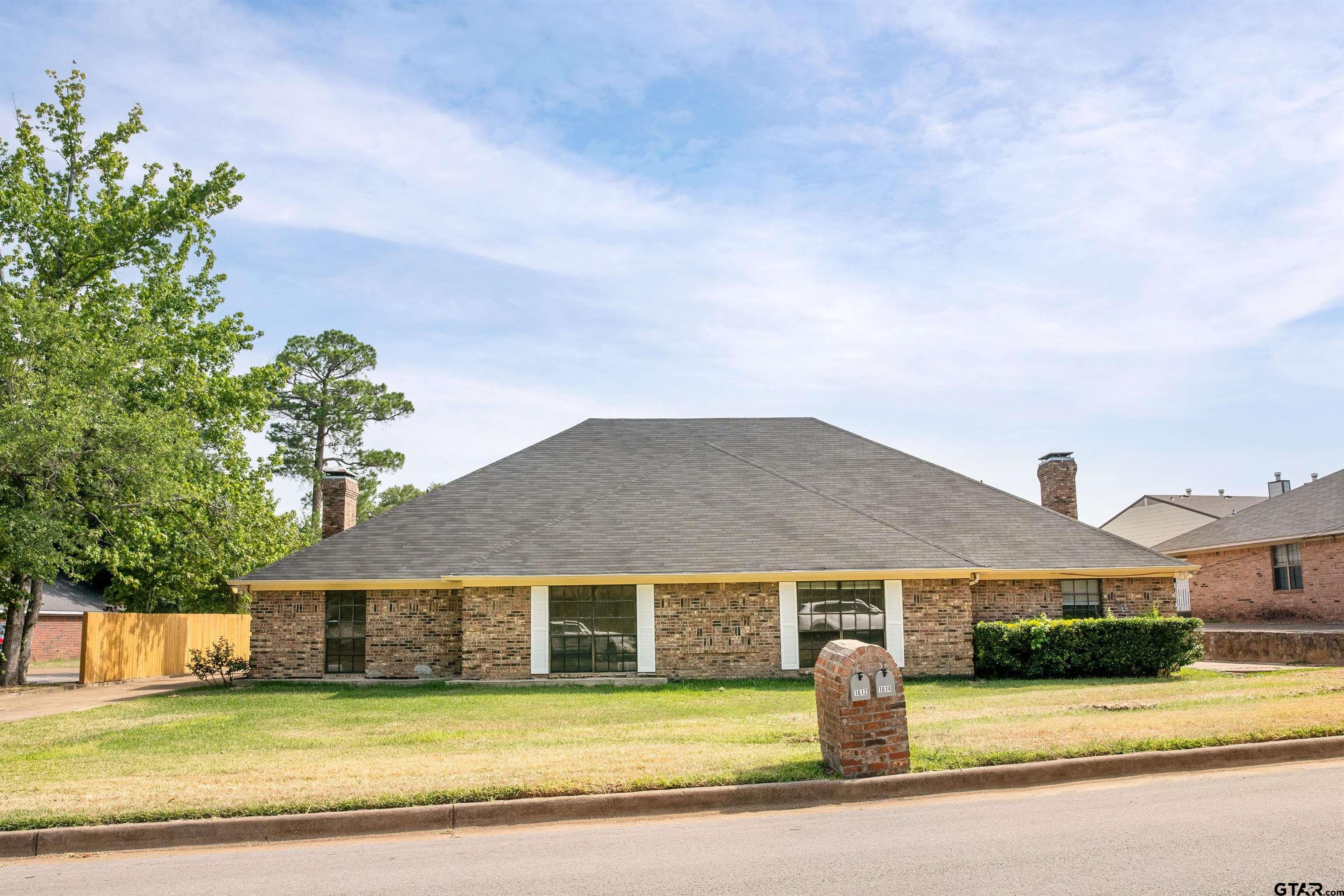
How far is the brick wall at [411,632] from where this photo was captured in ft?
68.9

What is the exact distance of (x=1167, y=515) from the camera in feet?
167

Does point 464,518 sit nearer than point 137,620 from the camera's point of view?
Yes

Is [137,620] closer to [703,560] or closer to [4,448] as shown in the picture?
[4,448]

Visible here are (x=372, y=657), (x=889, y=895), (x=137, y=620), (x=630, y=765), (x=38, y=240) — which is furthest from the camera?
(x=137, y=620)

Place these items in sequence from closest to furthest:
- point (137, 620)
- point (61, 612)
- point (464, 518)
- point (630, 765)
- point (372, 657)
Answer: point (630, 765), point (372, 657), point (464, 518), point (137, 620), point (61, 612)

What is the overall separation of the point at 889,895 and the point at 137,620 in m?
26.8

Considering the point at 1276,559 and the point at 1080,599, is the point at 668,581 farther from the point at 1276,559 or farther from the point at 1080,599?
the point at 1276,559

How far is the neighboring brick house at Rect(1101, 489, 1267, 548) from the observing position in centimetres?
4941

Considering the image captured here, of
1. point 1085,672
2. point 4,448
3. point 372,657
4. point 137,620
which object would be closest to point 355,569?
point 372,657

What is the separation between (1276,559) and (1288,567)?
58 cm

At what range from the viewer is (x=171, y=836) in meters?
7.80

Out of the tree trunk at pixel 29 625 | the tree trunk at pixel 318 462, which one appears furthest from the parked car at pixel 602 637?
the tree trunk at pixel 318 462

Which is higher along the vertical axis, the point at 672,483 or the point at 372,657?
the point at 672,483

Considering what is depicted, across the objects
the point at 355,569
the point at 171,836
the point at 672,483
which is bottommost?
the point at 171,836
